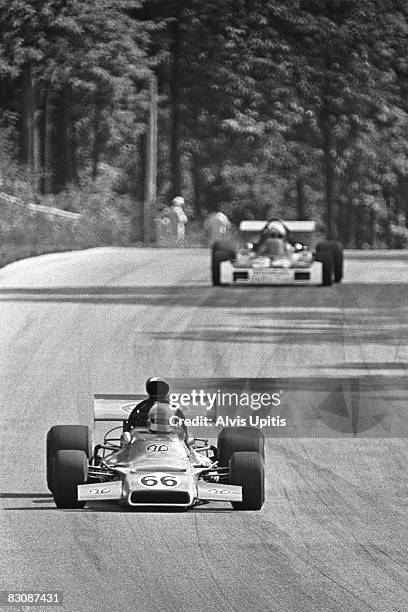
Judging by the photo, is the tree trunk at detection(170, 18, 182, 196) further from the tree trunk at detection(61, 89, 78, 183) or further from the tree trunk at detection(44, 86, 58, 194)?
the tree trunk at detection(44, 86, 58, 194)

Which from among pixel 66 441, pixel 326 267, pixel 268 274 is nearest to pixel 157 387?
pixel 66 441

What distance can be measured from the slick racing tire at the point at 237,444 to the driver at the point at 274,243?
54.0 feet

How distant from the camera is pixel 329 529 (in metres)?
11.1

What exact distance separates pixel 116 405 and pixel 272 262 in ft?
53.4

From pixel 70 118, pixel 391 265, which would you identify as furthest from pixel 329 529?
pixel 70 118

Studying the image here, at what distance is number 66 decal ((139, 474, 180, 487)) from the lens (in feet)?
33.8

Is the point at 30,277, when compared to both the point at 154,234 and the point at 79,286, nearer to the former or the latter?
the point at 79,286

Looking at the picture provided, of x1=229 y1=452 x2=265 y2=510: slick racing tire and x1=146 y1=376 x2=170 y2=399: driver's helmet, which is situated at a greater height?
x1=146 y1=376 x2=170 y2=399: driver's helmet

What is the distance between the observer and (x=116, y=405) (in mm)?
11297

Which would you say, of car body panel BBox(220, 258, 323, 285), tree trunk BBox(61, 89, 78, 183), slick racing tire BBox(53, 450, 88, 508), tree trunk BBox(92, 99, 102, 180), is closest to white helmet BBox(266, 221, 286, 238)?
car body panel BBox(220, 258, 323, 285)

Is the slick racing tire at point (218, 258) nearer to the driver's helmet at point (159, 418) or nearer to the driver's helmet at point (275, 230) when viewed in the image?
the driver's helmet at point (275, 230)

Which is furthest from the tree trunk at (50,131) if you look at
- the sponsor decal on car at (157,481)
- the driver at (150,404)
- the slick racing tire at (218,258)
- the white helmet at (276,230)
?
the sponsor decal on car at (157,481)

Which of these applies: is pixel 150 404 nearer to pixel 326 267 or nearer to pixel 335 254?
pixel 326 267

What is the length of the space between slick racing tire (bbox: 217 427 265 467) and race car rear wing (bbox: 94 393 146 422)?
1.76 feet
